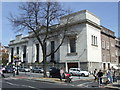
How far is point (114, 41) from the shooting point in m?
52.1

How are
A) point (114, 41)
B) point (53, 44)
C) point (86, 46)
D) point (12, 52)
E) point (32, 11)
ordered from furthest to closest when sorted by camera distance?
point (12, 52) < point (114, 41) < point (53, 44) < point (86, 46) < point (32, 11)

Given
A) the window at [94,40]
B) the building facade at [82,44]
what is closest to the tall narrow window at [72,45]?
the building facade at [82,44]

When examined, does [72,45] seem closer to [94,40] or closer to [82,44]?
[82,44]

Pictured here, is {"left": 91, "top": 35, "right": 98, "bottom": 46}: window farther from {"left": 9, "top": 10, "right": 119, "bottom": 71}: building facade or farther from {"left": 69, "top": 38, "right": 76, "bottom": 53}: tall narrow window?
{"left": 69, "top": 38, "right": 76, "bottom": 53}: tall narrow window

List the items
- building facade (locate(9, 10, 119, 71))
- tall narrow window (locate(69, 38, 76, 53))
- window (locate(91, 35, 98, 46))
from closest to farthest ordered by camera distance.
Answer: building facade (locate(9, 10, 119, 71))
window (locate(91, 35, 98, 46))
tall narrow window (locate(69, 38, 76, 53))

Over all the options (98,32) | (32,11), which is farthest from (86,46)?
(32,11)

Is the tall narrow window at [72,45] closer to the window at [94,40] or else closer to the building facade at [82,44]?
the building facade at [82,44]

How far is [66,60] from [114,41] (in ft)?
65.1

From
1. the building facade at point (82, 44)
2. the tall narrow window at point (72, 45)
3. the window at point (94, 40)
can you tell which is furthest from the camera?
the tall narrow window at point (72, 45)

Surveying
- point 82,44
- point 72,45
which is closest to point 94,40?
point 82,44

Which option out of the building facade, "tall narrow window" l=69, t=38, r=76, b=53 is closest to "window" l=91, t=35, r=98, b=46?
the building facade

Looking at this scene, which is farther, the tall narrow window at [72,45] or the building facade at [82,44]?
the tall narrow window at [72,45]

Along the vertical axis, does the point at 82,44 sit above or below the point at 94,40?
below

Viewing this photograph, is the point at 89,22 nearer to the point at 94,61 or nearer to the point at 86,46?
the point at 86,46
